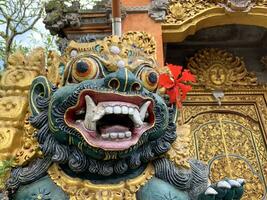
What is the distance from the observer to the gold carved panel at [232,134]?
555 cm

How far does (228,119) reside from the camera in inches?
239

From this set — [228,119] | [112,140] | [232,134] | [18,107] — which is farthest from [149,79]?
[228,119]

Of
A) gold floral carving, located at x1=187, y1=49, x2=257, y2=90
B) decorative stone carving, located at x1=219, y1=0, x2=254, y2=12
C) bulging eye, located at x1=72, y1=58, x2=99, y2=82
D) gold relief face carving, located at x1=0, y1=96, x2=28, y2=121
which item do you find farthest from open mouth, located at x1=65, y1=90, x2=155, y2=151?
gold floral carving, located at x1=187, y1=49, x2=257, y2=90

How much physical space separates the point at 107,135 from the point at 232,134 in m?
4.15

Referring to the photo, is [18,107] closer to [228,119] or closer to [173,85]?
[173,85]

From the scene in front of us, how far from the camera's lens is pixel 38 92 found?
2.53m

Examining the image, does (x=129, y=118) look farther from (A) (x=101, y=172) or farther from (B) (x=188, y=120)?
(B) (x=188, y=120)

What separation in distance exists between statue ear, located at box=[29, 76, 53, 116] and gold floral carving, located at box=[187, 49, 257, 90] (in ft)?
13.5

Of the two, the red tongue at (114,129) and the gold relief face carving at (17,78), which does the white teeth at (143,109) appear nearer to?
the red tongue at (114,129)

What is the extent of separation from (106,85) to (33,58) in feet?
3.91

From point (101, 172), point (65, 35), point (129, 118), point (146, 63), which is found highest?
point (65, 35)

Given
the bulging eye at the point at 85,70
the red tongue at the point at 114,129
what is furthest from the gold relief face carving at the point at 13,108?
the red tongue at the point at 114,129

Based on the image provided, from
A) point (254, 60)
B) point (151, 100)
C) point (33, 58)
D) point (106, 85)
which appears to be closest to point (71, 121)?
point (106, 85)

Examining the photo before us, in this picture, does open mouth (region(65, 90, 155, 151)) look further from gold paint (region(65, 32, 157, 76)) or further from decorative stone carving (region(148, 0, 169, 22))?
decorative stone carving (region(148, 0, 169, 22))
